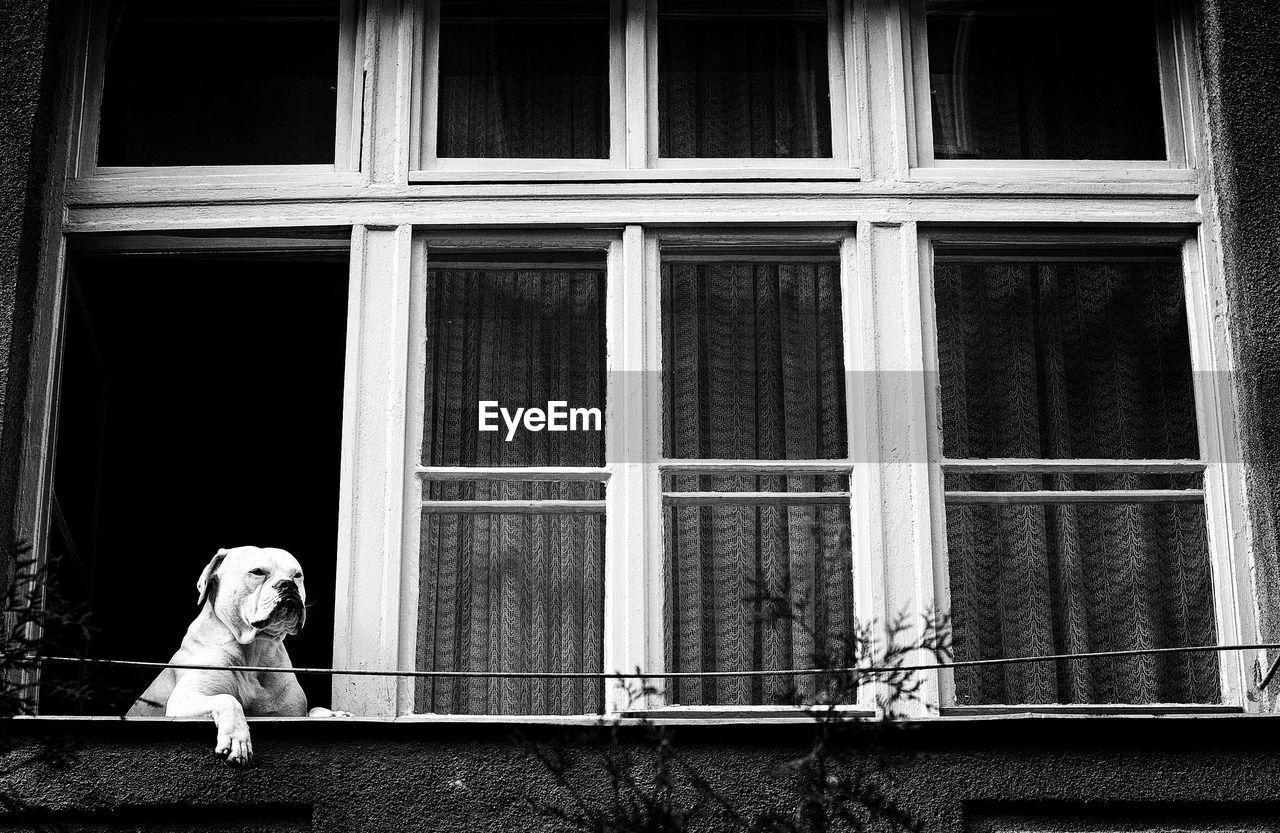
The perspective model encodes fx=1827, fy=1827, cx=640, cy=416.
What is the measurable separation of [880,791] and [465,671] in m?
1.49

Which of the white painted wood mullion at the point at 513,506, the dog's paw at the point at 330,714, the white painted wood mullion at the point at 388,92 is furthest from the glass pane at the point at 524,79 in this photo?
the dog's paw at the point at 330,714

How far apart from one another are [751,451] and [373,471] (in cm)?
135

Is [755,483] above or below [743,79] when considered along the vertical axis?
below

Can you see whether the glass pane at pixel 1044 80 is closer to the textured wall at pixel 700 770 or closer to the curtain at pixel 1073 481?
the curtain at pixel 1073 481

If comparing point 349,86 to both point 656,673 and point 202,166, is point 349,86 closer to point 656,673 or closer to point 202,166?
point 202,166

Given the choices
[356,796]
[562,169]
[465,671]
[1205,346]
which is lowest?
[356,796]

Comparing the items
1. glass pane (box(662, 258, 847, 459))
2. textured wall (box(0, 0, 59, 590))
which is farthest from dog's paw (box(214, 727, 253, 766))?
glass pane (box(662, 258, 847, 459))

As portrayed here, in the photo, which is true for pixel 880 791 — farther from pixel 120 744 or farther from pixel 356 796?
pixel 120 744

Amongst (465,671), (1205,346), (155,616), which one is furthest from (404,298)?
(155,616)

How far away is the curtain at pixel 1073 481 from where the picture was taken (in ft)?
20.7

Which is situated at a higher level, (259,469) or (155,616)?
(259,469)

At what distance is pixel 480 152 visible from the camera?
7070 millimetres

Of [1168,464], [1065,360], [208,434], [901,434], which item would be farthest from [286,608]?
[208,434]

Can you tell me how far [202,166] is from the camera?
712 centimetres
